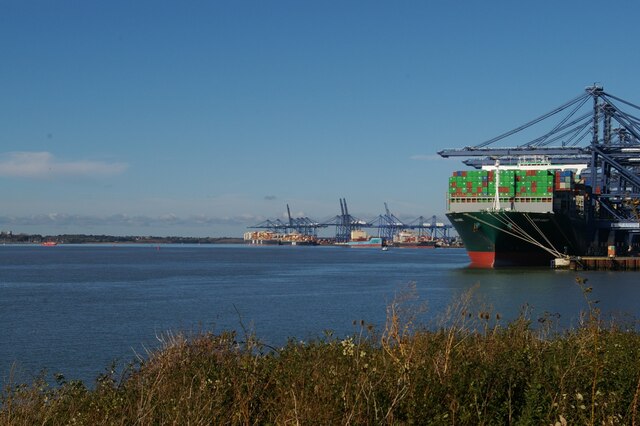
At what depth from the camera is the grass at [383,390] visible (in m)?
7.14

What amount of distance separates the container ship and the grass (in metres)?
57.8

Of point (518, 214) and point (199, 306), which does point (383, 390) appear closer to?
point (199, 306)

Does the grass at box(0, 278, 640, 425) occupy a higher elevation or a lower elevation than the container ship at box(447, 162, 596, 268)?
lower

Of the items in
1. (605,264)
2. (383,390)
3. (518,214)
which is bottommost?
(605,264)

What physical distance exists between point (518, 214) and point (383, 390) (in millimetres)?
63177

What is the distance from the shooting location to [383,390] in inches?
304

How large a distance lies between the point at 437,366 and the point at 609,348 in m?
3.03

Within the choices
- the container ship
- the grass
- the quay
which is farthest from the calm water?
the quay

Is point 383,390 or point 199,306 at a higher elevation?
point 383,390

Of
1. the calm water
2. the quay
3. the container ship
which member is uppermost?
the container ship

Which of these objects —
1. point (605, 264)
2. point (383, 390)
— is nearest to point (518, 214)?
point (605, 264)

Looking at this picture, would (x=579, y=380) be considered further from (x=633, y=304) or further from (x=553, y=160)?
(x=553, y=160)

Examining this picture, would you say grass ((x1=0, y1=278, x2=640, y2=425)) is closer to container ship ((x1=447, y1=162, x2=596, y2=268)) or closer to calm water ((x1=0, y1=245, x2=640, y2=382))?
calm water ((x1=0, y1=245, x2=640, y2=382))

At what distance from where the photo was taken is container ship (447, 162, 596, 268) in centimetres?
7012
